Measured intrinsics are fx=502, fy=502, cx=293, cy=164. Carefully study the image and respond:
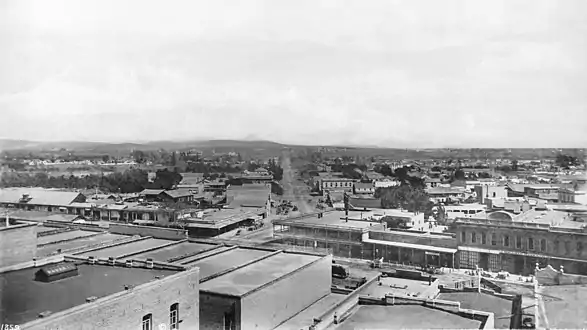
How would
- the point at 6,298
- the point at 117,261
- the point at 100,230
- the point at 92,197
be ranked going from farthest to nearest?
the point at 92,197
the point at 100,230
the point at 117,261
the point at 6,298

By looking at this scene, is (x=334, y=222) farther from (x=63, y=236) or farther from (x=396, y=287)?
(x=63, y=236)

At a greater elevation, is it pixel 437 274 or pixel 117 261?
pixel 117 261

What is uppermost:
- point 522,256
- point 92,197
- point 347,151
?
point 347,151

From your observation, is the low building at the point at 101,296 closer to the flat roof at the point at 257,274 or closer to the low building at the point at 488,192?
the flat roof at the point at 257,274

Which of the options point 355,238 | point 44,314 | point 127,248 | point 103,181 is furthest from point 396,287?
point 103,181

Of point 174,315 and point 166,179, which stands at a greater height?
point 166,179

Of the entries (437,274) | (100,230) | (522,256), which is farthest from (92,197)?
(522,256)

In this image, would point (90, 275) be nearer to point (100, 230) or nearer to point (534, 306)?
point (100, 230)
